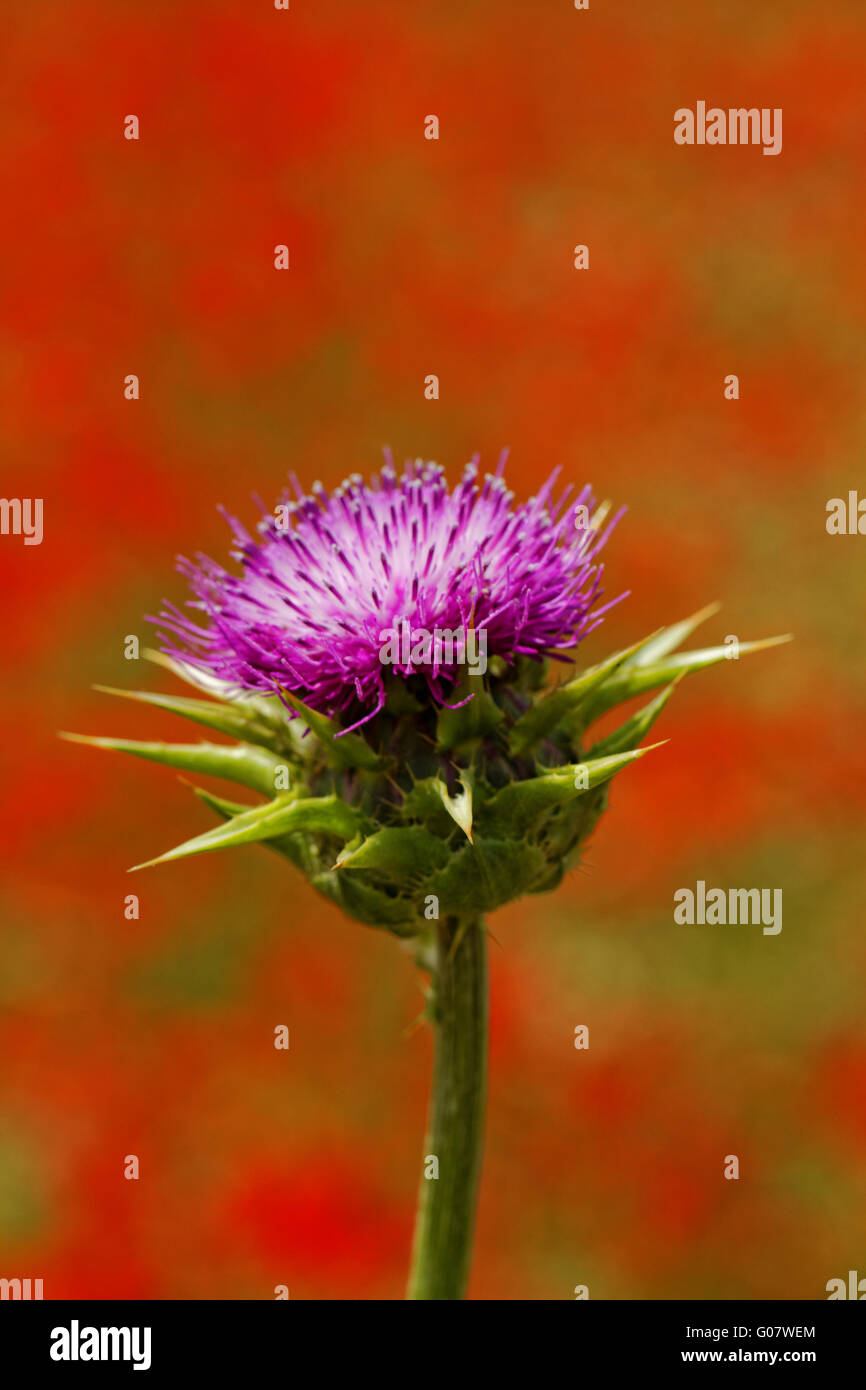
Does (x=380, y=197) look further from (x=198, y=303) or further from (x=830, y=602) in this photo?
(x=830, y=602)

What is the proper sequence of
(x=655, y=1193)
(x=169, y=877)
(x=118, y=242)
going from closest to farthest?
1. (x=655, y=1193)
2. (x=169, y=877)
3. (x=118, y=242)

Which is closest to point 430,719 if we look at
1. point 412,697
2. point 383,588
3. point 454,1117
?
point 412,697

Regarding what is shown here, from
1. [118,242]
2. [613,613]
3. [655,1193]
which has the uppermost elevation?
[118,242]

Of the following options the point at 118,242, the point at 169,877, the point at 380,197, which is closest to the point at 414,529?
the point at 169,877

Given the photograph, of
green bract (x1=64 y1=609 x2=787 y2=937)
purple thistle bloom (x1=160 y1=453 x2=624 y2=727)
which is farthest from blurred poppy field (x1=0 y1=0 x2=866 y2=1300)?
purple thistle bloom (x1=160 y1=453 x2=624 y2=727)

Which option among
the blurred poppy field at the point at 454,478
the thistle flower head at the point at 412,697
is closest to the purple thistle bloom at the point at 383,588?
the thistle flower head at the point at 412,697

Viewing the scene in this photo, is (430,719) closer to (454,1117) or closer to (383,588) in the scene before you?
(383,588)
